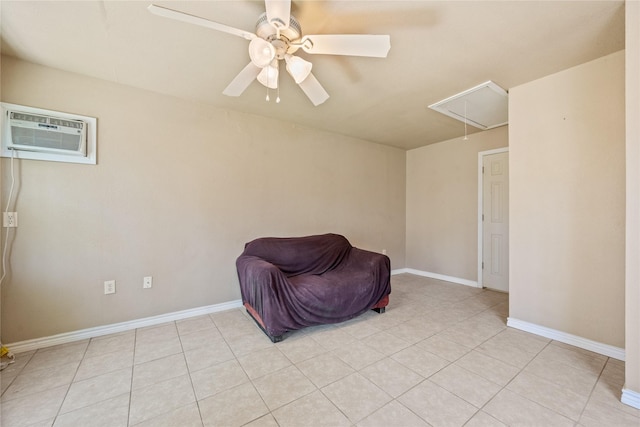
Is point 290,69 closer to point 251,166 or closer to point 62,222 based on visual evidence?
point 251,166

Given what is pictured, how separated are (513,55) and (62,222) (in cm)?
402

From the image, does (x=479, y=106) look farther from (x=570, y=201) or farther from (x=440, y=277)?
(x=440, y=277)

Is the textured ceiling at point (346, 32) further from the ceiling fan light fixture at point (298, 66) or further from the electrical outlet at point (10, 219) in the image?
the electrical outlet at point (10, 219)

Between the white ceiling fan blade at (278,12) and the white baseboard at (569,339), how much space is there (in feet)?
10.5

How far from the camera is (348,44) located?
4.82 feet

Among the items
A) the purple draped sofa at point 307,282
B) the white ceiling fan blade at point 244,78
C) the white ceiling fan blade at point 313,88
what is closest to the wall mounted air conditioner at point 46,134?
the white ceiling fan blade at point 244,78

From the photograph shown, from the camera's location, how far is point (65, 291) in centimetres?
221

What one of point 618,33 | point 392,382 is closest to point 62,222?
point 392,382

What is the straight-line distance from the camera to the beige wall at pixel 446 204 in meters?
3.88

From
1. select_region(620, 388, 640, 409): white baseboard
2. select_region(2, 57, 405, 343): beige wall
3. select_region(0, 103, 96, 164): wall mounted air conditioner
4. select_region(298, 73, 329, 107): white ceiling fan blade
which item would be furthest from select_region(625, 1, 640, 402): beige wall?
select_region(0, 103, 96, 164): wall mounted air conditioner

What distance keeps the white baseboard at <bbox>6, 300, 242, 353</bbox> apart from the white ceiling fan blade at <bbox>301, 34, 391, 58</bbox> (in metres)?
2.75

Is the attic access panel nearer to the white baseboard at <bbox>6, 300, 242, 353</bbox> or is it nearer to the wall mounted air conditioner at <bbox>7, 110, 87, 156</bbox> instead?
the white baseboard at <bbox>6, 300, 242, 353</bbox>

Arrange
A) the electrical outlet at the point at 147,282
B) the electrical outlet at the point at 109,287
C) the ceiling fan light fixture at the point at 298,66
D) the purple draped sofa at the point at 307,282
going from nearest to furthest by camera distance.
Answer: the ceiling fan light fixture at the point at 298,66 < the purple draped sofa at the point at 307,282 < the electrical outlet at the point at 109,287 < the electrical outlet at the point at 147,282

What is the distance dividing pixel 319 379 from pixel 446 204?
353cm
